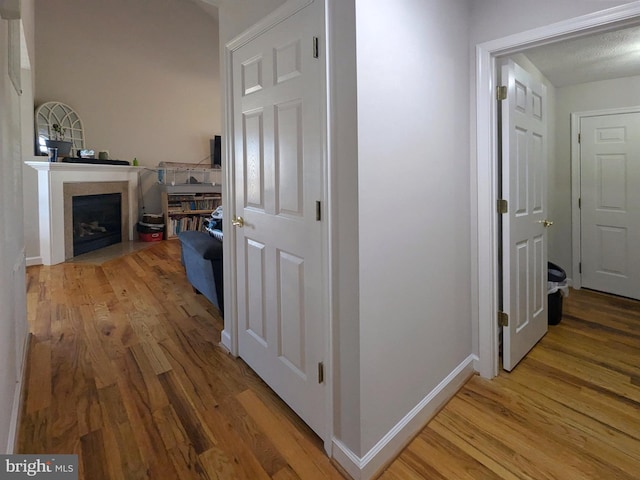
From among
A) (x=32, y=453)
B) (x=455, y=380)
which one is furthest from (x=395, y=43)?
(x=32, y=453)

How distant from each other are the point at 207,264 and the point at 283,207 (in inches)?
51.9

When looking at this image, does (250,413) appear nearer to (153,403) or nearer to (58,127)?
(153,403)

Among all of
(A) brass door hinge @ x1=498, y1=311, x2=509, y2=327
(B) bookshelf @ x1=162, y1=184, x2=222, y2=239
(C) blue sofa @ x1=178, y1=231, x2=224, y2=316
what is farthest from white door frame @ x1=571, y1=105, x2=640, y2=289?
(B) bookshelf @ x1=162, y1=184, x2=222, y2=239

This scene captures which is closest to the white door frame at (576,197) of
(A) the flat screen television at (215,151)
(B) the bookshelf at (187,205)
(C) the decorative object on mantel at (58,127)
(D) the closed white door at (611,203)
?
(D) the closed white door at (611,203)

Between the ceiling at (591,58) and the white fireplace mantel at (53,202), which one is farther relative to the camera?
the white fireplace mantel at (53,202)

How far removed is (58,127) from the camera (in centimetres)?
511

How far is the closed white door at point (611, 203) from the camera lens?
334 cm

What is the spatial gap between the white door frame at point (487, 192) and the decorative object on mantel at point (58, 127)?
5.32 m

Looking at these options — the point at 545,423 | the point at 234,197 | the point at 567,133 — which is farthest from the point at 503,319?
the point at 567,133

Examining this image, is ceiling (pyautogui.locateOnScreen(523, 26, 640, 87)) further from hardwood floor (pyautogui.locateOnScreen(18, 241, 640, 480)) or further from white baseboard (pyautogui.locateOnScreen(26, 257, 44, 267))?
white baseboard (pyautogui.locateOnScreen(26, 257, 44, 267))

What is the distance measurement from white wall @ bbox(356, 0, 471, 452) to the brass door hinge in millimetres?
251

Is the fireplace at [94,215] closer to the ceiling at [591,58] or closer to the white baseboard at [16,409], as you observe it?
the white baseboard at [16,409]

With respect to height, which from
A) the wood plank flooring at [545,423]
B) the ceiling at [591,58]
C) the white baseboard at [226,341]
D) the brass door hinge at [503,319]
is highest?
the ceiling at [591,58]

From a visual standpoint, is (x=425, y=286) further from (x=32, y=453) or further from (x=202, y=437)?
(x=32, y=453)
